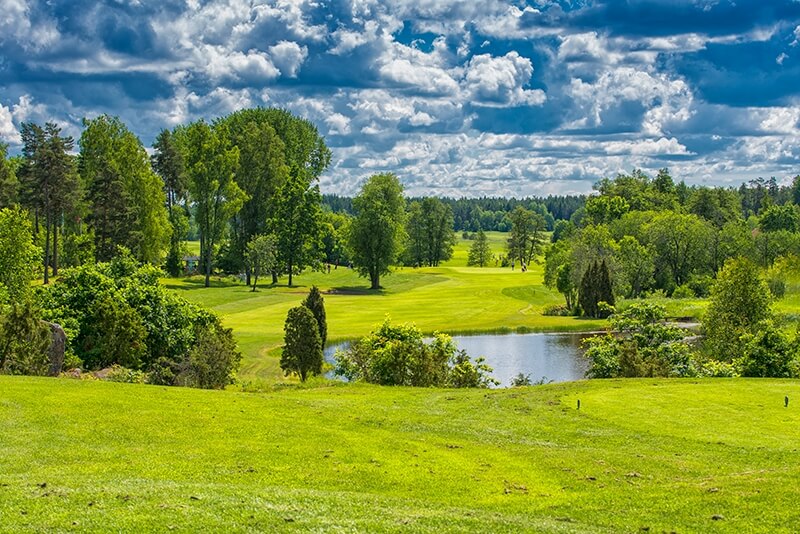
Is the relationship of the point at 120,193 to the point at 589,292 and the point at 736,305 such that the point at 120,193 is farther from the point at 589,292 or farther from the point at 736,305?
the point at 736,305

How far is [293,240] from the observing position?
112 metres

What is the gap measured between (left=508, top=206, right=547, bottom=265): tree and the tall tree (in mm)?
103468

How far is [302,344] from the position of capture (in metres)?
43.9

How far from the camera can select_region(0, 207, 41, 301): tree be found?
56625mm

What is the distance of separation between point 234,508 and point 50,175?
67.6 metres

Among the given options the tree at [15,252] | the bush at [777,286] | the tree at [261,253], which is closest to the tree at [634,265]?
the bush at [777,286]

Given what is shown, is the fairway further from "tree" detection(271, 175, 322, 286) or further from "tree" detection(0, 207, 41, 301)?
"tree" detection(0, 207, 41, 301)

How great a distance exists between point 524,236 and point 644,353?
145m

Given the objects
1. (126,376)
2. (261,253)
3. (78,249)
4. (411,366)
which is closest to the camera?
(126,376)

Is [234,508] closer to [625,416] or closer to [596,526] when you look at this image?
[596,526]

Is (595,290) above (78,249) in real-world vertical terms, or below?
below

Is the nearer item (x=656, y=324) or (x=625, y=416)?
(x=625, y=416)

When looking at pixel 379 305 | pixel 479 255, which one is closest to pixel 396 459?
pixel 379 305

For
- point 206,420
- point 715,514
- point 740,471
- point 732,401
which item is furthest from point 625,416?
point 206,420
